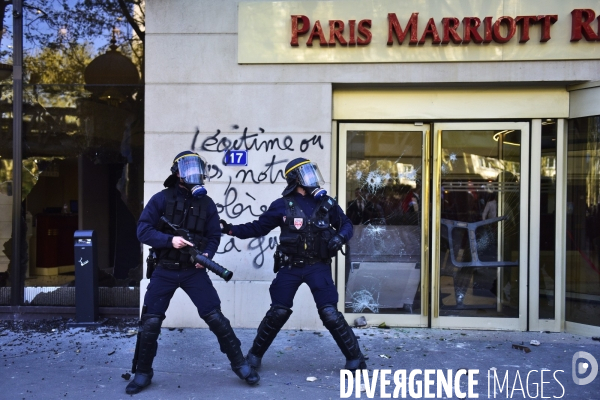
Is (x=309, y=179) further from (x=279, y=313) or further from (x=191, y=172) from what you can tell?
(x=279, y=313)

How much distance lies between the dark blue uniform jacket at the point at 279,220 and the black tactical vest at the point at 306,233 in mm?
62

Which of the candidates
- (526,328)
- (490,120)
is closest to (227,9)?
(490,120)

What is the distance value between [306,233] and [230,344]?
3.69 feet

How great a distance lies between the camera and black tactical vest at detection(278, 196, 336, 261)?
17.2 ft

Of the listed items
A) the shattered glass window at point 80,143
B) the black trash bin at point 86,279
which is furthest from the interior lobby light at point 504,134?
the black trash bin at point 86,279

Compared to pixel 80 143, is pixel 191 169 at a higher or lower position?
lower

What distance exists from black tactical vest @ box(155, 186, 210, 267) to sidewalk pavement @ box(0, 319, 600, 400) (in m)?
1.11

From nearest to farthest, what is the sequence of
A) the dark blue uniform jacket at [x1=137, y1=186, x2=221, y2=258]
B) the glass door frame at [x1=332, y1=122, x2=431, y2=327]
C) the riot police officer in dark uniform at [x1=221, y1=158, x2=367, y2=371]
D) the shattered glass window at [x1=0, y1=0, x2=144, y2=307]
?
the dark blue uniform jacket at [x1=137, y1=186, x2=221, y2=258], the riot police officer in dark uniform at [x1=221, y1=158, x2=367, y2=371], the glass door frame at [x1=332, y1=122, x2=431, y2=327], the shattered glass window at [x1=0, y1=0, x2=144, y2=307]

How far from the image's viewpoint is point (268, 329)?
5270mm

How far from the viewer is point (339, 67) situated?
22.6ft

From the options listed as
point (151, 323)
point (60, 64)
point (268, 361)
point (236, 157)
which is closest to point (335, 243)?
point (268, 361)

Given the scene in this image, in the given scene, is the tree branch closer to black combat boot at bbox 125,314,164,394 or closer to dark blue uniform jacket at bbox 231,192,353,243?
dark blue uniform jacket at bbox 231,192,353,243

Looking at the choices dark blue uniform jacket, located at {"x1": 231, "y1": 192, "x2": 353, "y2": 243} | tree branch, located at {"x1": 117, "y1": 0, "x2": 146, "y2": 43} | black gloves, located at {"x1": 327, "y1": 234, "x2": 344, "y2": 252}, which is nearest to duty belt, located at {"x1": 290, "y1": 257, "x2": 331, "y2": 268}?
black gloves, located at {"x1": 327, "y1": 234, "x2": 344, "y2": 252}

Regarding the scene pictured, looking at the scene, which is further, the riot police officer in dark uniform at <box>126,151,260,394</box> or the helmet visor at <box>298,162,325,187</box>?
the helmet visor at <box>298,162,325,187</box>
